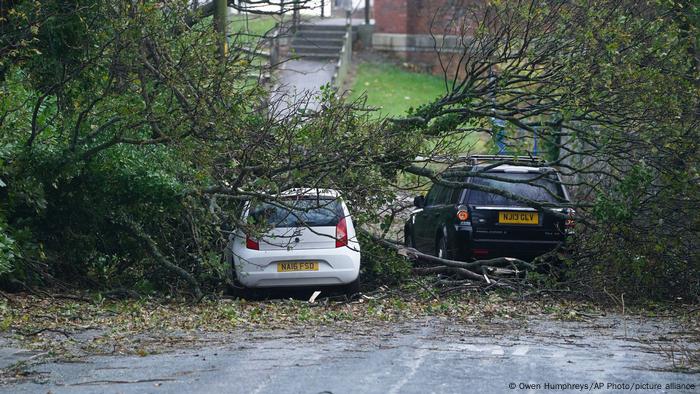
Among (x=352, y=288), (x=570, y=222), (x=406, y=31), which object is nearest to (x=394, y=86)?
(x=406, y=31)

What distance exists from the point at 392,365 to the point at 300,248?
599 cm

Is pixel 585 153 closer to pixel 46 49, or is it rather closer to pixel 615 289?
pixel 615 289

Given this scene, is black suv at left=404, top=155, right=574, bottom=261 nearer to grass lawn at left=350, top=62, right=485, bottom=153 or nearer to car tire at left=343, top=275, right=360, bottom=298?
car tire at left=343, top=275, right=360, bottom=298

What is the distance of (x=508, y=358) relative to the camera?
835cm

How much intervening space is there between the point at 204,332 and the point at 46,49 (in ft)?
17.4

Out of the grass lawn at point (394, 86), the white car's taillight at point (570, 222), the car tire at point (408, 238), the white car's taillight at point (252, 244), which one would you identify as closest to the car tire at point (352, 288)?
the white car's taillight at point (252, 244)

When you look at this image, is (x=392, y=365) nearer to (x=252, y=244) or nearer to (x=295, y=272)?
(x=295, y=272)

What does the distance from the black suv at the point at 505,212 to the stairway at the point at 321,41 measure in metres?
23.2

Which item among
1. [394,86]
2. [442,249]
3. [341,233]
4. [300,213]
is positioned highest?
[394,86]

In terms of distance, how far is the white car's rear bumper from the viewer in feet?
45.0

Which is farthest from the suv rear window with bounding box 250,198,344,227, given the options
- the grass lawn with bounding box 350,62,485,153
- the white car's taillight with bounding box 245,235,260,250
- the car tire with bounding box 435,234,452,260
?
the grass lawn with bounding box 350,62,485,153

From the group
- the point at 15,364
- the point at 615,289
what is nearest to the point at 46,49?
the point at 15,364

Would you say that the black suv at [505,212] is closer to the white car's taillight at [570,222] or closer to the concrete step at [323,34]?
the white car's taillight at [570,222]

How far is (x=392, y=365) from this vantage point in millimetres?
7973
